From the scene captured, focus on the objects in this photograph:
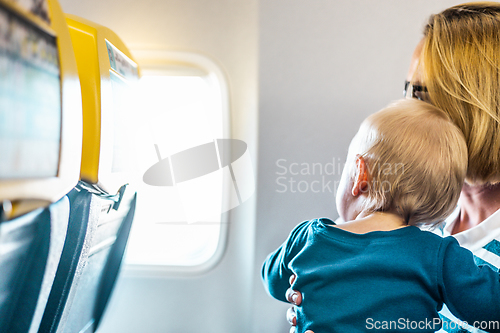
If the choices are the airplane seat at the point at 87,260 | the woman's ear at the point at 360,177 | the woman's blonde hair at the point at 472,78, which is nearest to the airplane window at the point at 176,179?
the airplane seat at the point at 87,260

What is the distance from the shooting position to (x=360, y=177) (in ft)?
3.33

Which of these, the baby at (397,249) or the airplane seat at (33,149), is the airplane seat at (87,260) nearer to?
the airplane seat at (33,149)

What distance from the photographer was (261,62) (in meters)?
1.68

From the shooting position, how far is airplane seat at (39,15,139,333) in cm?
89

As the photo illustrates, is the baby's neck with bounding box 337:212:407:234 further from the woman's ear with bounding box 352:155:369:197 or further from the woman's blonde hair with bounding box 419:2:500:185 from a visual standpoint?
the woman's blonde hair with bounding box 419:2:500:185

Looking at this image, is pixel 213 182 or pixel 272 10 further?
pixel 213 182

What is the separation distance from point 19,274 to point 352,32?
1.50m

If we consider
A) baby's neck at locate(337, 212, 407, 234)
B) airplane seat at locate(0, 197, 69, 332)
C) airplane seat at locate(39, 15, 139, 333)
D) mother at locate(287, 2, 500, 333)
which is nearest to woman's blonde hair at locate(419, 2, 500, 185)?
mother at locate(287, 2, 500, 333)

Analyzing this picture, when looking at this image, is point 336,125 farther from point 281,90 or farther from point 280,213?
point 280,213

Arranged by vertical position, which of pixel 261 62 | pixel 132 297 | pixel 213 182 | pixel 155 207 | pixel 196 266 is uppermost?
pixel 261 62

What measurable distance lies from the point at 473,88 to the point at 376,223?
1.43 ft

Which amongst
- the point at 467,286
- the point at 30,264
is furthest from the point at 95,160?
the point at 467,286

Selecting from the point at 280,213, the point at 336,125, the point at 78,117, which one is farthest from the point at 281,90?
the point at 78,117

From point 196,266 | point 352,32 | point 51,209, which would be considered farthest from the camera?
point 196,266
